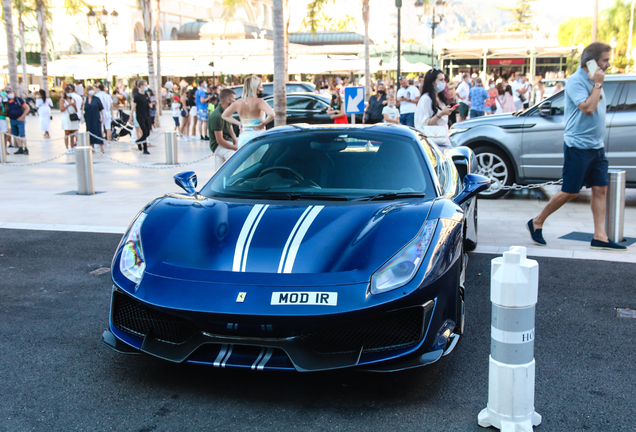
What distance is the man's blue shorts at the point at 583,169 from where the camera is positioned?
6.14 metres

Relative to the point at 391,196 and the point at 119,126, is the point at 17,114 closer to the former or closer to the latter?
the point at 119,126

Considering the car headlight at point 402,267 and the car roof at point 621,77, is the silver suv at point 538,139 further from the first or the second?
the car headlight at point 402,267

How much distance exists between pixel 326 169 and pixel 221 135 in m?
4.61

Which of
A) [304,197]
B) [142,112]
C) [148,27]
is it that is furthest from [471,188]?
[148,27]

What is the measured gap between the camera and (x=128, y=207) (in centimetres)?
923

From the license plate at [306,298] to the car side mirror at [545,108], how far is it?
6817 millimetres

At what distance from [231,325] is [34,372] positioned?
4.39 feet

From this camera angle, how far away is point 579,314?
457 cm

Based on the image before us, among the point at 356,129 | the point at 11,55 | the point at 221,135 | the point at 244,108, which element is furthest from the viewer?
the point at 11,55

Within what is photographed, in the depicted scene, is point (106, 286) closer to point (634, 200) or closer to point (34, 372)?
point (34, 372)

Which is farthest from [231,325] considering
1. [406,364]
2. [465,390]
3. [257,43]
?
[257,43]

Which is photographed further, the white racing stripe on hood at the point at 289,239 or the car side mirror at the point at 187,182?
the car side mirror at the point at 187,182

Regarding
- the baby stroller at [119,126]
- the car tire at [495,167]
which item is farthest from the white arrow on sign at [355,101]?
the baby stroller at [119,126]

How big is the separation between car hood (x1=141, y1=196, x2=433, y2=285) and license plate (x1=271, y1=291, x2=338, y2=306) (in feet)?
0.27
